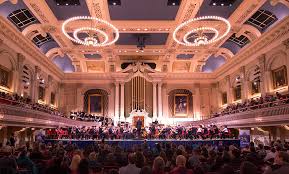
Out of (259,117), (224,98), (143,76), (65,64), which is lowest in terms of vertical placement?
(259,117)

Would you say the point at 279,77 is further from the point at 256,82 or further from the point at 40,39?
the point at 40,39

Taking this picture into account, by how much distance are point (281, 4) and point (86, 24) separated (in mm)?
13355

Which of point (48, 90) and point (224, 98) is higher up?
point (48, 90)

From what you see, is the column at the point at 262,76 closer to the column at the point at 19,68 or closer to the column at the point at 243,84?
the column at the point at 243,84

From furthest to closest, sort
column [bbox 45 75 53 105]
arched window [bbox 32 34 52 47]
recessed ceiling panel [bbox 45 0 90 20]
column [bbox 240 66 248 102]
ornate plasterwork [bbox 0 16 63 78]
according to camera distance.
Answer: column [bbox 45 75 53 105] < column [bbox 240 66 248 102] < arched window [bbox 32 34 52 47] < recessed ceiling panel [bbox 45 0 90 20] < ornate plasterwork [bbox 0 16 63 78]

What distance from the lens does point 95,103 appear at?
102 ft

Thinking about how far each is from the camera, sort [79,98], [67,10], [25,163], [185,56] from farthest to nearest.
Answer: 1. [79,98]
2. [185,56]
3. [67,10]
4. [25,163]

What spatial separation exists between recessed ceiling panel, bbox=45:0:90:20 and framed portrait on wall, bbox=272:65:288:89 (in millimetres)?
13974

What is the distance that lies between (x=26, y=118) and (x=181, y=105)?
61.2 feet

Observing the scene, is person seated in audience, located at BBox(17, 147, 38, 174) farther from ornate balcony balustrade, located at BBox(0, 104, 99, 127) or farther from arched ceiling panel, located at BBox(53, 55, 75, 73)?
arched ceiling panel, located at BBox(53, 55, 75, 73)

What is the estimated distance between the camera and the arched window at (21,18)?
18125mm

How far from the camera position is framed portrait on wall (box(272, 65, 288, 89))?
1810 cm

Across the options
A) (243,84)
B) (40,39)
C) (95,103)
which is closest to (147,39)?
(40,39)

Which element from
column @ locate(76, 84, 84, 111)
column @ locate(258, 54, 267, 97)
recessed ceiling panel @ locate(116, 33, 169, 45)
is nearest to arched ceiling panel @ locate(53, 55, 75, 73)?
column @ locate(76, 84, 84, 111)
